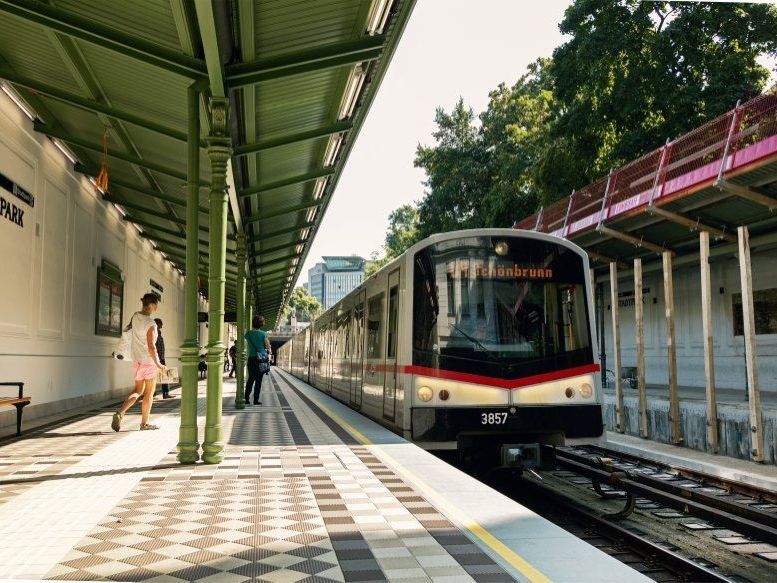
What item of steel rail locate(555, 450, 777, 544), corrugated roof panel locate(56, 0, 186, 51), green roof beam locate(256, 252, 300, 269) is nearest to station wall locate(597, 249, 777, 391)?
steel rail locate(555, 450, 777, 544)

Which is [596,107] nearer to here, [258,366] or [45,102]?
[258,366]

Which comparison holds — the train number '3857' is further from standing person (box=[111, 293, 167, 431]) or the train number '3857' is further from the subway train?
standing person (box=[111, 293, 167, 431])

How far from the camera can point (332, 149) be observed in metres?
11.9

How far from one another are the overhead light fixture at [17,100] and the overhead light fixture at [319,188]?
4829mm

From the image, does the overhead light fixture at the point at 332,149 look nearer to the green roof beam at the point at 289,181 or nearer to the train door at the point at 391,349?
the green roof beam at the point at 289,181

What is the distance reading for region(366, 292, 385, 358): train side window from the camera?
35.0 ft

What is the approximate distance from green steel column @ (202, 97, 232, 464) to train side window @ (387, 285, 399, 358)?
2.66m

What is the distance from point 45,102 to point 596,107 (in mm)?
18458

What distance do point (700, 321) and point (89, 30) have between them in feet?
53.8

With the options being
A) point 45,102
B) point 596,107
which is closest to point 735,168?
point 45,102

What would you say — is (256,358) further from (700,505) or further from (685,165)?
(700,505)

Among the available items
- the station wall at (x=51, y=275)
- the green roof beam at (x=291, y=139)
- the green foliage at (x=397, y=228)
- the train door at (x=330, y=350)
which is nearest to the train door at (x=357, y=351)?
the green roof beam at (x=291, y=139)

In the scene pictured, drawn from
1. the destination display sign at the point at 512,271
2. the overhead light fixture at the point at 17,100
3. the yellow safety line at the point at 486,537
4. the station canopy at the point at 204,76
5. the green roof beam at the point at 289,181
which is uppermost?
the overhead light fixture at the point at 17,100

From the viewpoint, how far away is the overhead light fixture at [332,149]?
11349 millimetres
